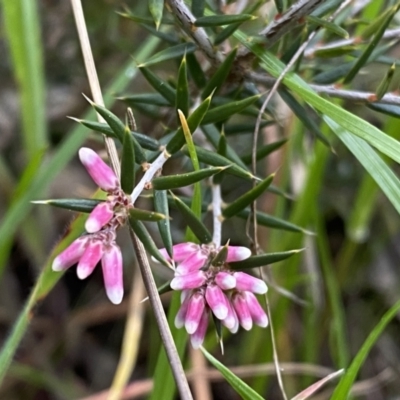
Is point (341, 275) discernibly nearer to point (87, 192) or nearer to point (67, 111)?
point (87, 192)

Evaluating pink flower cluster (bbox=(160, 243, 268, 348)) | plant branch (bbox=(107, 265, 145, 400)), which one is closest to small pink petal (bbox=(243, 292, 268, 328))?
pink flower cluster (bbox=(160, 243, 268, 348))

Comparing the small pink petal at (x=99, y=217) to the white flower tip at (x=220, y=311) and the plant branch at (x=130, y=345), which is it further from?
the plant branch at (x=130, y=345)

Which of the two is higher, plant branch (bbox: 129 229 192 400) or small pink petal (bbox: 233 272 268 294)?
small pink petal (bbox: 233 272 268 294)

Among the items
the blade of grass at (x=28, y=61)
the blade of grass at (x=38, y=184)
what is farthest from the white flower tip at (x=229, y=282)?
the blade of grass at (x=28, y=61)

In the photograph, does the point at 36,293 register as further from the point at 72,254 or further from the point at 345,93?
the point at 345,93

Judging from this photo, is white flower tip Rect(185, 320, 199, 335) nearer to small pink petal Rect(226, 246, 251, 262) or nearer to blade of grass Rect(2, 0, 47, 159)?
small pink petal Rect(226, 246, 251, 262)

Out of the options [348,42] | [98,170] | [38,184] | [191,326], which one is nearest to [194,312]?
[191,326]
